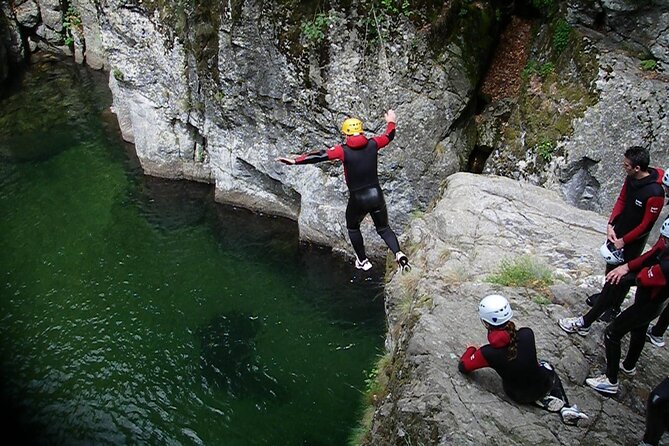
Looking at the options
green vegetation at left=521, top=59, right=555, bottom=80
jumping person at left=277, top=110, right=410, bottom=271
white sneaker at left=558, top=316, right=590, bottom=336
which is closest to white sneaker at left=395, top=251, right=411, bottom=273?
jumping person at left=277, top=110, right=410, bottom=271

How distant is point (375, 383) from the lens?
25.2 ft

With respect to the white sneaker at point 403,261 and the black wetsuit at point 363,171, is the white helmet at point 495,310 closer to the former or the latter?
the white sneaker at point 403,261

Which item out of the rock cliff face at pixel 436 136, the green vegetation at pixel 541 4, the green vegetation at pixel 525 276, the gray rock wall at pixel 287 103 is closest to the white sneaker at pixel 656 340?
the rock cliff face at pixel 436 136

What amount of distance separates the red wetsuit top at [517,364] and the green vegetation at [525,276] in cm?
191

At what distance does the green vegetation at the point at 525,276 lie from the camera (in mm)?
7371

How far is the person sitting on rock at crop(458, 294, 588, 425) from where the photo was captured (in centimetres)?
535

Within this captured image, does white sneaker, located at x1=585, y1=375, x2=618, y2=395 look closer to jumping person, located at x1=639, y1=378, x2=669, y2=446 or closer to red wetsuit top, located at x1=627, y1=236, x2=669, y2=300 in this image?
jumping person, located at x1=639, y1=378, x2=669, y2=446

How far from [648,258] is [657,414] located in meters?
1.45

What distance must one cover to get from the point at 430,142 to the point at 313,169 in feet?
11.4

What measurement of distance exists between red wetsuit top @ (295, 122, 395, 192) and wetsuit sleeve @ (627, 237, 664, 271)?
152 inches

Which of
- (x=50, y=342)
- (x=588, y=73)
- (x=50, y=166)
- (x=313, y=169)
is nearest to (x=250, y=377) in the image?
(x=50, y=342)

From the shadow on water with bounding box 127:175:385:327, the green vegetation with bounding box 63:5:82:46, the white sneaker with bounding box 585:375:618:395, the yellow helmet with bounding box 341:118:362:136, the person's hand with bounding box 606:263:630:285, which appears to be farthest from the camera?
the green vegetation with bounding box 63:5:82:46

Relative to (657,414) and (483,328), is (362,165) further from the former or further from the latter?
(657,414)

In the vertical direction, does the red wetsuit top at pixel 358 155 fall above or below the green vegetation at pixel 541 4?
below
